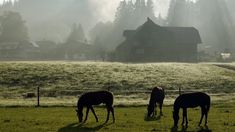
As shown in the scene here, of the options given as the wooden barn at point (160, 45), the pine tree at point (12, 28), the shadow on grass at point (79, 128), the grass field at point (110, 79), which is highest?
the pine tree at point (12, 28)

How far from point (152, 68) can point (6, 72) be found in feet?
77.6

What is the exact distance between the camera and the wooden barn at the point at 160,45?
123 m

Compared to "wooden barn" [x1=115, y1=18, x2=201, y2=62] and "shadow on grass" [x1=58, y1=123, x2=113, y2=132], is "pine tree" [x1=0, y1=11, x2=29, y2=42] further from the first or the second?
"shadow on grass" [x1=58, y1=123, x2=113, y2=132]

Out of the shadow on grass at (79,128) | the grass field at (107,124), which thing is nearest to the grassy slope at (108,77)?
the grass field at (107,124)

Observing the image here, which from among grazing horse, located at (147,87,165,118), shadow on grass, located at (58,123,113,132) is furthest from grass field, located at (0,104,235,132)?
grazing horse, located at (147,87,165,118)

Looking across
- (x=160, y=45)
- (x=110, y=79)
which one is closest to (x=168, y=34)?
(x=160, y=45)

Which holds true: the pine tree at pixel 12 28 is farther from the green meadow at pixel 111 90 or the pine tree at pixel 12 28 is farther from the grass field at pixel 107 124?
the grass field at pixel 107 124

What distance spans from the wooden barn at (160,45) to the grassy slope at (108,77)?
4318 cm

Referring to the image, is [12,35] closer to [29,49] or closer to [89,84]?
[29,49]

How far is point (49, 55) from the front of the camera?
572ft

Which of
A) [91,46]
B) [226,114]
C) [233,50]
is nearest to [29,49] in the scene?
[91,46]

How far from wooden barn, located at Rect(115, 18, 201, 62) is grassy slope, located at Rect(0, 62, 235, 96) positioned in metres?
43.2

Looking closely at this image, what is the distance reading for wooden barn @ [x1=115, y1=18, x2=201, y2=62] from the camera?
403ft

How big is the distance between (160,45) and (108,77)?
5877cm
